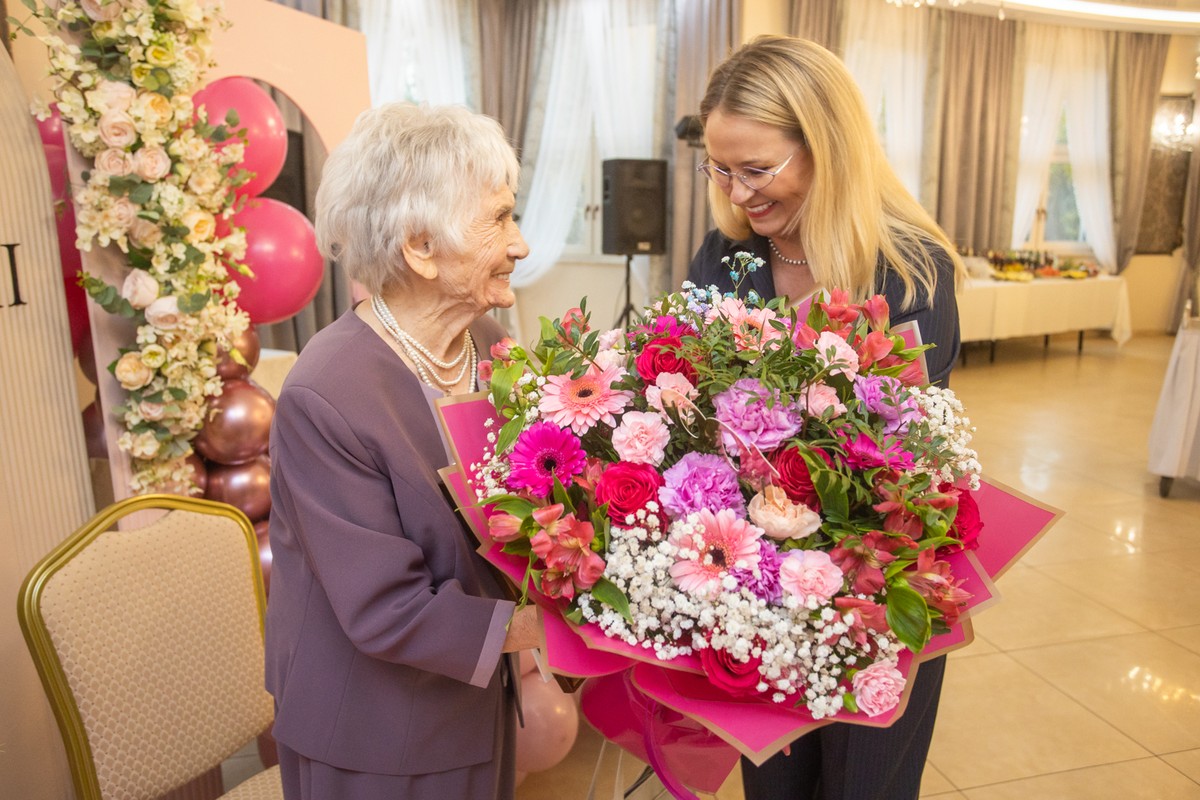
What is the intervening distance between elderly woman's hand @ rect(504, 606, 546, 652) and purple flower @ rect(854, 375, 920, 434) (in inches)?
20.4

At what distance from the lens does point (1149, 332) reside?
1148cm

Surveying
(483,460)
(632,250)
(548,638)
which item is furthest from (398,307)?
(632,250)

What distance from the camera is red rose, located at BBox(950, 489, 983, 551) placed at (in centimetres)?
107

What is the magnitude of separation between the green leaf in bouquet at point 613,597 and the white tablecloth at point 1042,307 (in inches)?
326

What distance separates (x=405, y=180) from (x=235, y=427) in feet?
5.21

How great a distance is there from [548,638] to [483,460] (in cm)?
26

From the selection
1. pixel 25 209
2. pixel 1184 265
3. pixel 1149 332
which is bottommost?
pixel 1149 332

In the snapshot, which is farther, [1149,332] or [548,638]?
[1149,332]

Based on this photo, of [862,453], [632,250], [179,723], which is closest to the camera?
[862,453]

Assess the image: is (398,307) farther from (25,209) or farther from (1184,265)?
(1184,265)

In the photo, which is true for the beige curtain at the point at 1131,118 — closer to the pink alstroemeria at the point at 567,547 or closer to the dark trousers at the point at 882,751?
the dark trousers at the point at 882,751

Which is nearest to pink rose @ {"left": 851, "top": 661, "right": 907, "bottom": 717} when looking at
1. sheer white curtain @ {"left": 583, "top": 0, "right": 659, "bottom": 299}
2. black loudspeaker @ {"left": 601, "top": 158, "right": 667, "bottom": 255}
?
black loudspeaker @ {"left": 601, "top": 158, "right": 667, "bottom": 255}

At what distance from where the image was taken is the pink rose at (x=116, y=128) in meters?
2.09

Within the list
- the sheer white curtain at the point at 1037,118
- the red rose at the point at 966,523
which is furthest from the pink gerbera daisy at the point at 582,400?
the sheer white curtain at the point at 1037,118
